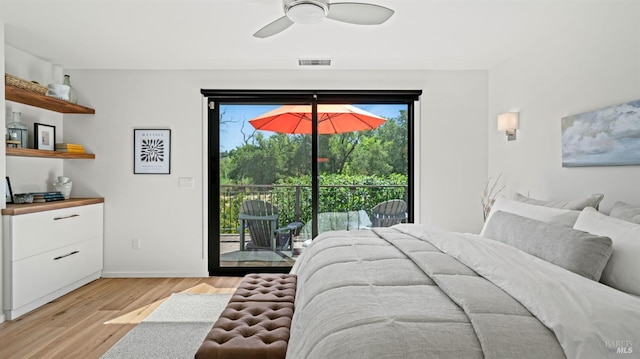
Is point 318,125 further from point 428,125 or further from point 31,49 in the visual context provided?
point 31,49

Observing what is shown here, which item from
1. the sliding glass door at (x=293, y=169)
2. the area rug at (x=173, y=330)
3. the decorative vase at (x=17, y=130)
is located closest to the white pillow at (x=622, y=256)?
the area rug at (x=173, y=330)

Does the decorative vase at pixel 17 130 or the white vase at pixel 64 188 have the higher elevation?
the decorative vase at pixel 17 130

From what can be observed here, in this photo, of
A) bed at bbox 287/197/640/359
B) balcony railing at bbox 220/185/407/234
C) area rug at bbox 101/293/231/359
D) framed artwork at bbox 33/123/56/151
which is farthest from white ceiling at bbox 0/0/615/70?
area rug at bbox 101/293/231/359

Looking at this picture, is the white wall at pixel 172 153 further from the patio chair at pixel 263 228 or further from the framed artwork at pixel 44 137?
the patio chair at pixel 263 228

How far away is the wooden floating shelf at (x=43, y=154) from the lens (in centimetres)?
320

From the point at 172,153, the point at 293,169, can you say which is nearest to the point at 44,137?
the point at 172,153

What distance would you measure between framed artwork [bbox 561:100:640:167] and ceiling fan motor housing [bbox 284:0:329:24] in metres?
1.95

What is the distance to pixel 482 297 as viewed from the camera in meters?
1.37

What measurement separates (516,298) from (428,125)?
10.2 feet

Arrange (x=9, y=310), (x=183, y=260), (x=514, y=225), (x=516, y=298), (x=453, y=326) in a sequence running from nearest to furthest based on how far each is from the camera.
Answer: (x=453, y=326) < (x=516, y=298) < (x=514, y=225) < (x=9, y=310) < (x=183, y=260)

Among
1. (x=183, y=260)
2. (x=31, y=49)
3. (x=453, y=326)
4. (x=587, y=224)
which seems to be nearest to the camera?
(x=453, y=326)

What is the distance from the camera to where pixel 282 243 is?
14.4 ft

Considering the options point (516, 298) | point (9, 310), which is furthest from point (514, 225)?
point (9, 310)

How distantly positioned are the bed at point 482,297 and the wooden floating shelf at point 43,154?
2.84m
